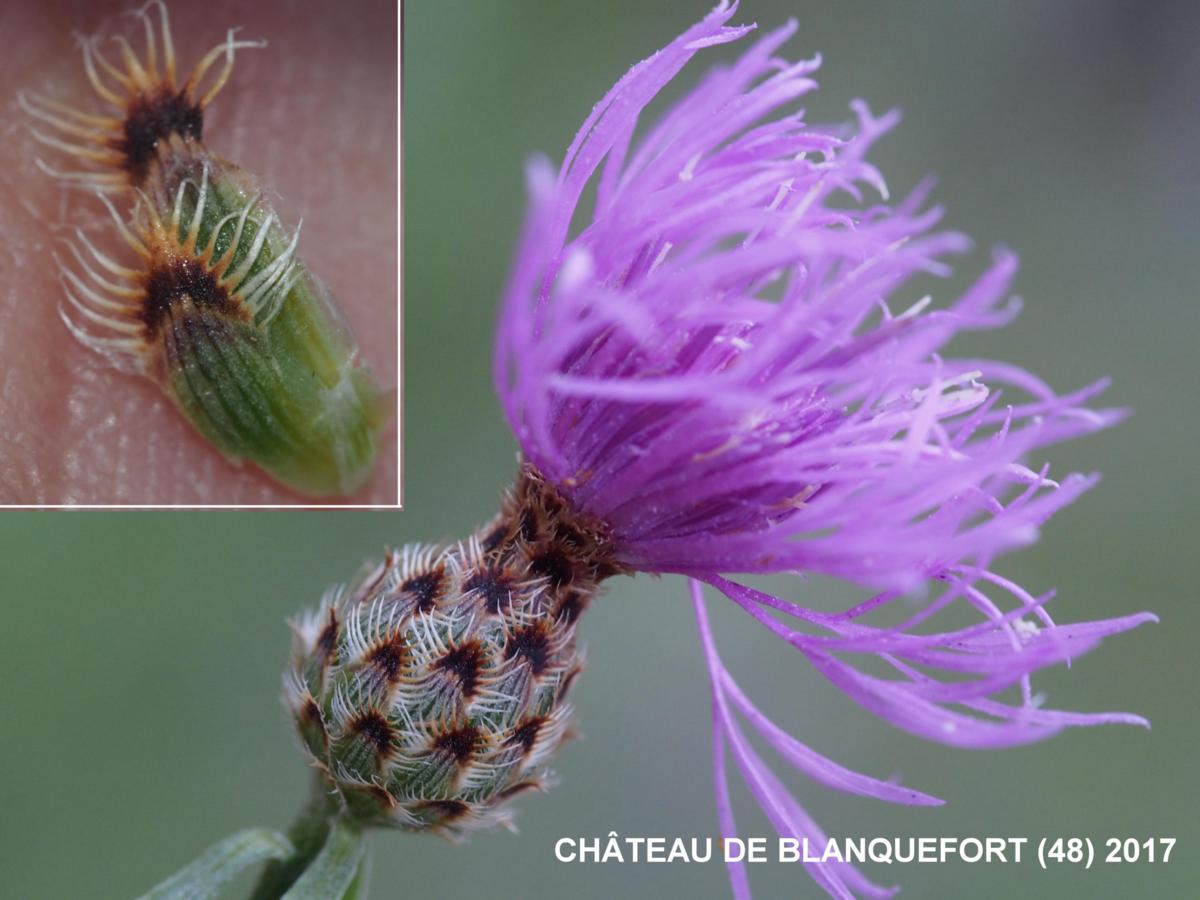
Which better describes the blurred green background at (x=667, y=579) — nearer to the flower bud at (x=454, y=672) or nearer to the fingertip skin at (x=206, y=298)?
the fingertip skin at (x=206, y=298)

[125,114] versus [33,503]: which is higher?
[125,114]

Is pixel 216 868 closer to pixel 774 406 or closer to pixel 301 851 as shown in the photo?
pixel 301 851

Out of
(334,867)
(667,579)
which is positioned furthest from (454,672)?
(667,579)

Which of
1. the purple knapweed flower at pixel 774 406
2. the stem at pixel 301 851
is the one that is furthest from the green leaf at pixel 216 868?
the purple knapweed flower at pixel 774 406

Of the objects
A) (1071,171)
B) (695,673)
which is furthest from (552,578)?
(1071,171)

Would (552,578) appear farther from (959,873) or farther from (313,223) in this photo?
(959,873)
